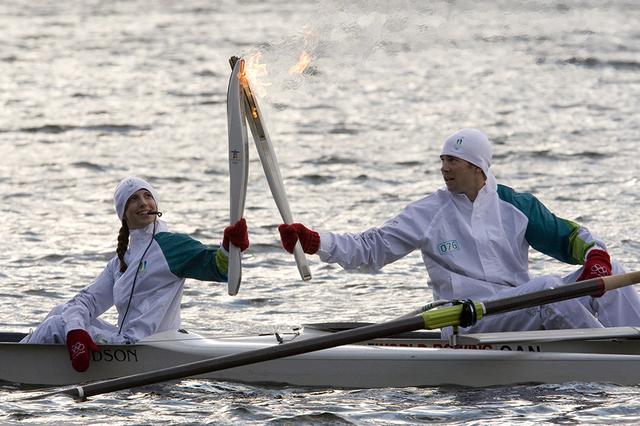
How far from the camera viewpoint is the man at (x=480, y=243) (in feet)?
29.4

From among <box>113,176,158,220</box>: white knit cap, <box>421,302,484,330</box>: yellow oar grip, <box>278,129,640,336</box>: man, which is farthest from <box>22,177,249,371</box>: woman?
<box>421,302,484,330</box>: yellow oar grip

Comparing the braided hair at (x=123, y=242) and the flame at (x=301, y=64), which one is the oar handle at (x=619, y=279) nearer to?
the flame at (x=301, y=64)

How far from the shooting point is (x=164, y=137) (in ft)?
68.0

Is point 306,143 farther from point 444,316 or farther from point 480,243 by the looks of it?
point 444,316

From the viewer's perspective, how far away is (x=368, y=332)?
8031mm

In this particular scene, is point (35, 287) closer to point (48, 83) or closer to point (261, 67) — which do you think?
point (261, 67)

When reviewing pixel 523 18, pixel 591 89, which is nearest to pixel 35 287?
pixel 591 89

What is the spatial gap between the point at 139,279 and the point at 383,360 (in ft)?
5.44

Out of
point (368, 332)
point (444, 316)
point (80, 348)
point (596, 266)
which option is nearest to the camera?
point (368, 332)

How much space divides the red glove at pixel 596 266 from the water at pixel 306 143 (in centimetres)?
69

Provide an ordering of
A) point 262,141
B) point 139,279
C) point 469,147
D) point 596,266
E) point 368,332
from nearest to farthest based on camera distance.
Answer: point 368,332
point 596,266
point 469,147
point 139,279
point 262,141

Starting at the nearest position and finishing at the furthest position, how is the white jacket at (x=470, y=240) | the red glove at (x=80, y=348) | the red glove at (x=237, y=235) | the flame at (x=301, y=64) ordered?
1. the red glove at (x=237, y=235)
2. the red glove at (x=80, y=348)
3. the white jacket at (x=470, y=240)
4. the flame at (x=301, y=64)

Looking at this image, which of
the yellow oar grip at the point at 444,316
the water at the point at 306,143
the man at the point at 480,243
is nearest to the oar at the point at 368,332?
the yellow oar grip at the point at 444,316

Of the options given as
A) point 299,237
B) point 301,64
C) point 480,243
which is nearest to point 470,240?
point 480,243
